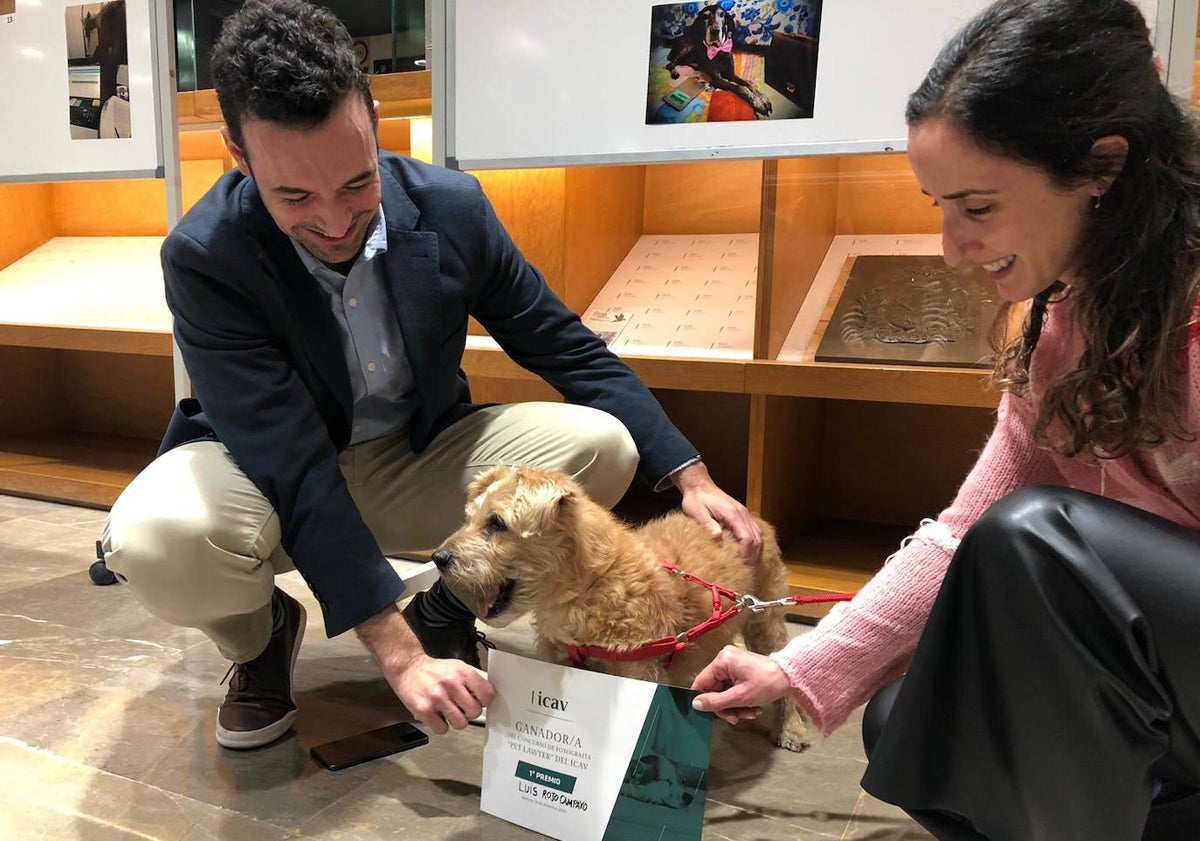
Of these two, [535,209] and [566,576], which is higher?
[535,209]

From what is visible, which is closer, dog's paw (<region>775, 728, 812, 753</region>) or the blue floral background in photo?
dog's paw (<region>775, 728, 812, 753</region>)

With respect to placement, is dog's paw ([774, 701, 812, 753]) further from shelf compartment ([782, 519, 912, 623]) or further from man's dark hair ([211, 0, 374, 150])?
man's dark hair ([211, 0, 374, 150])

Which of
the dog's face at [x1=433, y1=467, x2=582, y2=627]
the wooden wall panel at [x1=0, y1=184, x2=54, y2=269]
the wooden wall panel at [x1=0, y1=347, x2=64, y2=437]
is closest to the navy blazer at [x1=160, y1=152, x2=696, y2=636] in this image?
the dog's face at [x1=433, y1=467, x2=582, y2=627]

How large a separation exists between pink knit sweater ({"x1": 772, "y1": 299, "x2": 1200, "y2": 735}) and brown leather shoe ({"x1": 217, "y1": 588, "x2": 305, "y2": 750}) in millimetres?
1044

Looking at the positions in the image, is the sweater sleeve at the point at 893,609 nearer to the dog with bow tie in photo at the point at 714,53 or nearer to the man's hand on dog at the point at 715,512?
the man's hand on dog at the point at 715,512

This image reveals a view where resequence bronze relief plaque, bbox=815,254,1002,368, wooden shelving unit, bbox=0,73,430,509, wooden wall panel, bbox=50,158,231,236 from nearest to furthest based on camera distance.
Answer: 1. bronze relief plaque, bbox=815,254,1002,368
2. wooden shelving unit, bbox=0,73,430,509
3. wooden wall panel, bbox=50,158,231,236

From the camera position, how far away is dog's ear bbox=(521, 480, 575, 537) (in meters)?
1.48

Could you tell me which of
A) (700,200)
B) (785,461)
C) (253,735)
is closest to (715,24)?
(700,200)

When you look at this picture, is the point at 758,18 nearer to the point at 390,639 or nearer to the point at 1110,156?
the point at 1110,156

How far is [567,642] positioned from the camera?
157 centimetres

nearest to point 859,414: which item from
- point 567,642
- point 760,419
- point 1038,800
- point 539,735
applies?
point 760,419

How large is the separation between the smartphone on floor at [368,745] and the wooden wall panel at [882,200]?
71.9 inches

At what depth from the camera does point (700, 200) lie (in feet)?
10.0

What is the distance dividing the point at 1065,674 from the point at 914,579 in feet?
1.06
